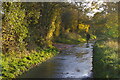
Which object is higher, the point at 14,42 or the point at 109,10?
the point at 109,10

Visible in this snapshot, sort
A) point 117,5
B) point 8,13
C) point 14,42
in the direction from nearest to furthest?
point 8,13, point 14,42, point 117,5

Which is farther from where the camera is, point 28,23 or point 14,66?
point 28,23

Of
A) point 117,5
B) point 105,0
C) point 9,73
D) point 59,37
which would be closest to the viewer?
point 9,73

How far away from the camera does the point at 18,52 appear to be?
1430 cm

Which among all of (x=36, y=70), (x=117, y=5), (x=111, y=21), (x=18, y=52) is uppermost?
(x=117, y=5)

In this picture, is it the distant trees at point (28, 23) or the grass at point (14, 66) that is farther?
the distant trees at point (28, 23)

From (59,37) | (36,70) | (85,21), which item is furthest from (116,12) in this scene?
(85,21)

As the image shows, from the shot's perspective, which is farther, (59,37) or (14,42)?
(59,37)

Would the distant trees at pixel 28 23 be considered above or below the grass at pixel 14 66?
above

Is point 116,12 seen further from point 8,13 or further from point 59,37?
point 59,37

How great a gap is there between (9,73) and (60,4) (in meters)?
14.0

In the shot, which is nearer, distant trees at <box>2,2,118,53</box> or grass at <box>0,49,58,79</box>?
grass at <box>0,49,58,79</box>

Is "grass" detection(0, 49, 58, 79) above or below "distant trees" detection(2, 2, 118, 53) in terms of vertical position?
below

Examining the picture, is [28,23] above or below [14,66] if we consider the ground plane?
above
